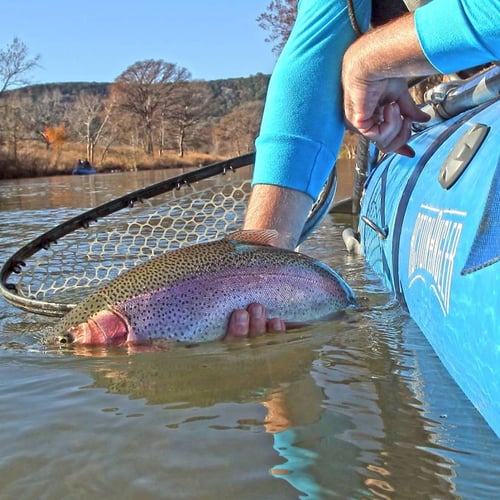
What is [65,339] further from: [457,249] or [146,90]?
[146,90]

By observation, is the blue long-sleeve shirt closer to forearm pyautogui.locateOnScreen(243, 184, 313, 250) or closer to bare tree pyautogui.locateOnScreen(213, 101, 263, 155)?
forearm pyautogui.locateOnScreen(243, 184, 313, 250)

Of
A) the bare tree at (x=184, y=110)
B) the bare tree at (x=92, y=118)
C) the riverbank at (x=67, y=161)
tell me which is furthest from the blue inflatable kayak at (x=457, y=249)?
the bare tree at (x=184, y=110)

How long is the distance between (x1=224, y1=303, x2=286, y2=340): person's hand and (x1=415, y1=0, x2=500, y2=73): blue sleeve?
0.77 meters

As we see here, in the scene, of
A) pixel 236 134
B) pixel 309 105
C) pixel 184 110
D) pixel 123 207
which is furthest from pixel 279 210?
pixel 236 134

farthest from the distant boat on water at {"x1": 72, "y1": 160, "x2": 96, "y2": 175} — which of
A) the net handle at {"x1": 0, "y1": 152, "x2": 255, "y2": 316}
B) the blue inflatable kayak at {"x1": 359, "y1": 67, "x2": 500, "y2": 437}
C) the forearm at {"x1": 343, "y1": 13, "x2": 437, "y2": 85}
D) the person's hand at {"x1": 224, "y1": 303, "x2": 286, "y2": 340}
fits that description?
the forearm at {"x1": 343, "y1": 13, "x2": 437, "y2": 85}

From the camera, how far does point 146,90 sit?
57781 millimetres

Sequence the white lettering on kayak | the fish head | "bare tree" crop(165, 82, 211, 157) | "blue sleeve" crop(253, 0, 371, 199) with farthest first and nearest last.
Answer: "bare tree" crop(165, 82, 211, 157) < "blue sleeve" crop(253, 0, 371, 199) < the fish head < the white lettering on kayak

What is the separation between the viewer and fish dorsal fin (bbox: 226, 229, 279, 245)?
1798 mm

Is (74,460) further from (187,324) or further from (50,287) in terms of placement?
(50,287)

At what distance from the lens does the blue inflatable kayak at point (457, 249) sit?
3.33ft

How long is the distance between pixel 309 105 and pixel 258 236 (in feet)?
1.34

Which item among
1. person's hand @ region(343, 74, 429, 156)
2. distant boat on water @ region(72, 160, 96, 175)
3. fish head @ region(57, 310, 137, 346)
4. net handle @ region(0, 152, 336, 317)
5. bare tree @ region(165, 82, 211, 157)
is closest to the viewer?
person's hand @ region(343, 74, 429, 156)

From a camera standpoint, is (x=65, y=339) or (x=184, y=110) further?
(x=184, y=110)

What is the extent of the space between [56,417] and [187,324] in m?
0.50
